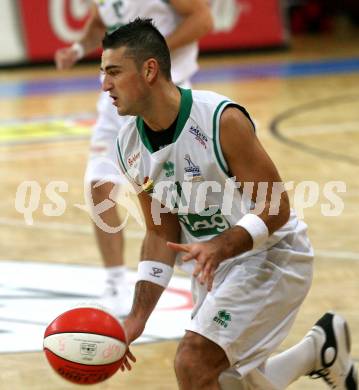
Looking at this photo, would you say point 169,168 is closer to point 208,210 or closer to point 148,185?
point 148,185

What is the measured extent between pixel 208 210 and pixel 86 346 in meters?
0.80

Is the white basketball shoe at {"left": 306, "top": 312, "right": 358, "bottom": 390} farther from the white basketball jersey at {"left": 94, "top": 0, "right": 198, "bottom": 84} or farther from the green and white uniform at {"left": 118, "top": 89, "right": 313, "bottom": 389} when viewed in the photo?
the white basketball jersey at {"left": 94, "top": 0, "right": 198, "bottom": 84}

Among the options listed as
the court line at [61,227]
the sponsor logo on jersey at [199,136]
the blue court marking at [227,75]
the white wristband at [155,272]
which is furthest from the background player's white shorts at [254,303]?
the blue court marking at [227,75]

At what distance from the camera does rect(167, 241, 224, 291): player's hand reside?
3.99m

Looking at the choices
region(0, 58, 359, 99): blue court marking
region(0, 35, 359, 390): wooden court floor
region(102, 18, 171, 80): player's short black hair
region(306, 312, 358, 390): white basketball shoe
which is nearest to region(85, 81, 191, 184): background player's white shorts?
region(0, 35, 359, 390): wooden court floor

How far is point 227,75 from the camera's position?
15891 millimetres

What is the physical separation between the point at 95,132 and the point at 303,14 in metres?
15.0

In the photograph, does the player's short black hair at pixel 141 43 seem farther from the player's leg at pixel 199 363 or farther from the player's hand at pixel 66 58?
the player's hand at pixel 66 58

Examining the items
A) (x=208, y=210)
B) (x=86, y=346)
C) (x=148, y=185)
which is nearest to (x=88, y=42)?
(x=148, y=185)

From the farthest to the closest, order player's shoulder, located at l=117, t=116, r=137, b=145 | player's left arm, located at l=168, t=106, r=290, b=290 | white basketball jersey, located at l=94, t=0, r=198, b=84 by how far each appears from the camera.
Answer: white basketball jersey, located at l=94, t=0, r=198, b=84 < player's shoulder, located at l=117, t=116, r=137, b=145 < player's left arm, located at l=168, t=106, r=290, b=290

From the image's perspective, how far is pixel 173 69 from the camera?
7.03 m

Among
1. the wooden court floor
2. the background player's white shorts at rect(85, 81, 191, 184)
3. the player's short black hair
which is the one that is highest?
the player's short black hair

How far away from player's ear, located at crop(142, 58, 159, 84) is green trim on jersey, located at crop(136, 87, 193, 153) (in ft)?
0.60

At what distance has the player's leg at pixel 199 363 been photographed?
430 cm
